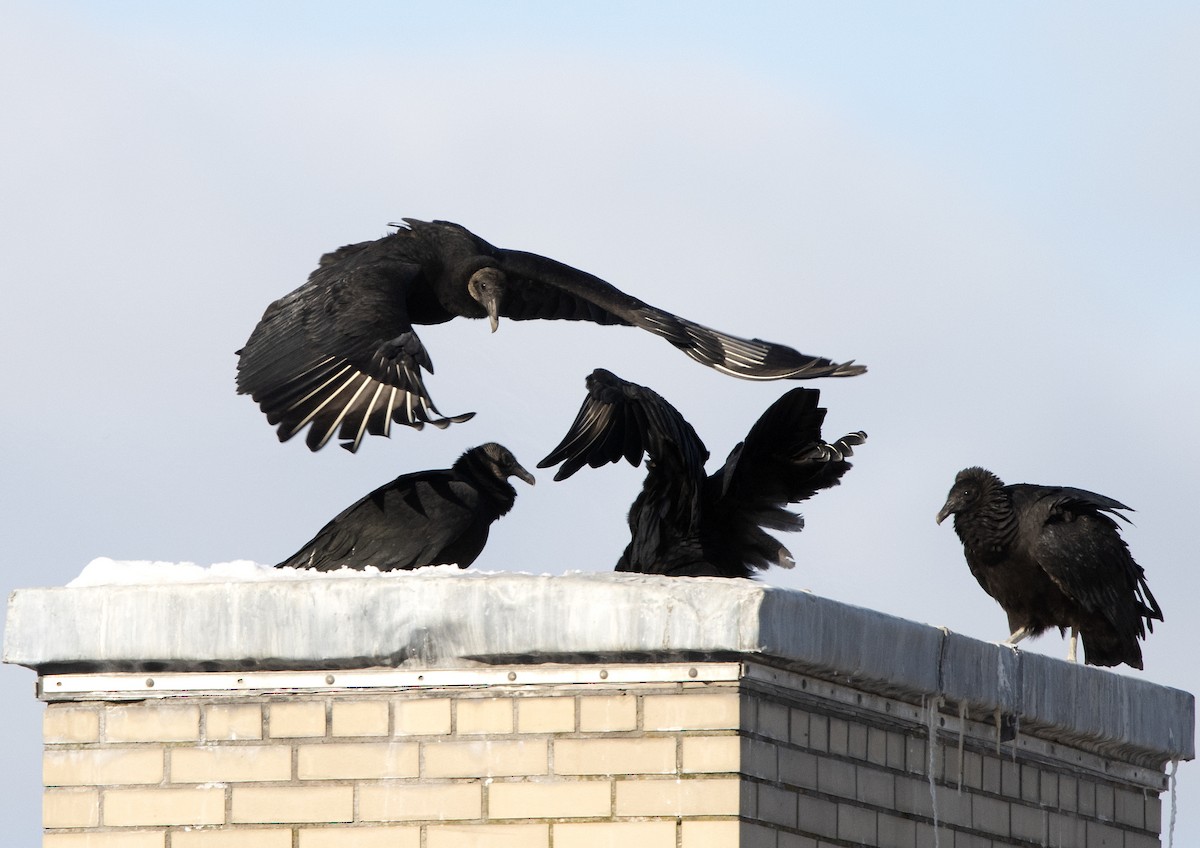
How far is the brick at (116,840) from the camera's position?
4746 mm

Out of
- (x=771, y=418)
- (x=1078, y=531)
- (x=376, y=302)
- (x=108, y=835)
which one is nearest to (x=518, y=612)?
(x=108, y=835)

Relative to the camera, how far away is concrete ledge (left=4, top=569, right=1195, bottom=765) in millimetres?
4465

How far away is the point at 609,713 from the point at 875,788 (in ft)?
2.54

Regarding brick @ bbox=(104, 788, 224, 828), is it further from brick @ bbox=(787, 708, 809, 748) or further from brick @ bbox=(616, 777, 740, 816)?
brick @ bbox=(787, 708, 809, 748)

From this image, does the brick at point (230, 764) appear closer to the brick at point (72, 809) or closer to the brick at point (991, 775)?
the brick at point (72, 809)

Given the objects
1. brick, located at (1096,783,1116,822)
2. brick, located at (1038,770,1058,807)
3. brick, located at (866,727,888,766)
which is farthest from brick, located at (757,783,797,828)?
brick, located at (1096,783,1116,822)

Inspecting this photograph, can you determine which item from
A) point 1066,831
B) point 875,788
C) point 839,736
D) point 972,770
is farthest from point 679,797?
point 1066,831

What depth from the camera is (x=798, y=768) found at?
463 cm

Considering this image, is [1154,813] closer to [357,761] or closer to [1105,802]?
[1105,802]

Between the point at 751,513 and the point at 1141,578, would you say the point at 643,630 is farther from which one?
the point at 1141,578

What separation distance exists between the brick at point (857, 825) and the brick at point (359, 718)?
1.01 meters

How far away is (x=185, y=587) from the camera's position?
482 centimetres

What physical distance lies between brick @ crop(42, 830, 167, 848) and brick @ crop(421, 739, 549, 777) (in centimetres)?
63

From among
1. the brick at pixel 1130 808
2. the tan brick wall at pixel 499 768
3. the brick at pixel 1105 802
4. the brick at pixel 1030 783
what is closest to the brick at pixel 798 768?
the tan brick wall at pixel 499 768
